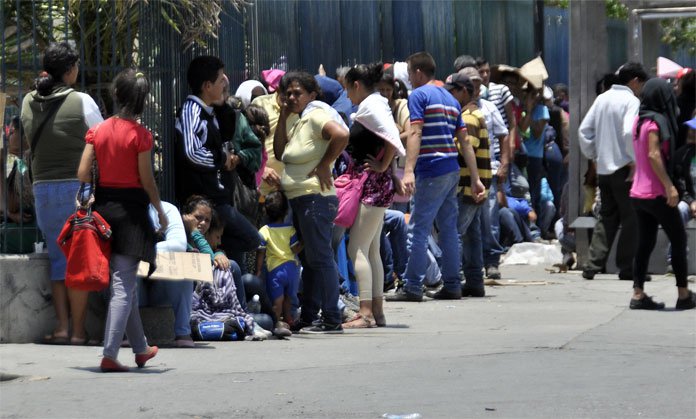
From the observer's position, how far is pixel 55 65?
29.9ft

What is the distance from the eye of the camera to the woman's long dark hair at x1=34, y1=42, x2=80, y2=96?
29.7 ft

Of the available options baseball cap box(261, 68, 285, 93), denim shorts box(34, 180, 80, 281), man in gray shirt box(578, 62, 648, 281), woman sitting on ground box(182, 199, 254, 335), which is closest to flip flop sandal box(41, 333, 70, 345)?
denim shorts box(34, 180, 80, 281)

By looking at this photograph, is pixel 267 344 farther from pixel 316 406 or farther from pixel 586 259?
pixel 586 259

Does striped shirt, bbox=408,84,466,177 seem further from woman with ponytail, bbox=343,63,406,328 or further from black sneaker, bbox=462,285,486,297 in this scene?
black sneaker, bbox=462,285,486,297

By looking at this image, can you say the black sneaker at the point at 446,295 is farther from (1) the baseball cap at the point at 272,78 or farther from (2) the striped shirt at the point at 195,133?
(2) the striped shirt at the point at 195,133

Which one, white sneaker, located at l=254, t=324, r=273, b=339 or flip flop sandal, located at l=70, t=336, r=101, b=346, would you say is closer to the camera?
flip flop sandal, located at l=70, t=336, r=101, b=346

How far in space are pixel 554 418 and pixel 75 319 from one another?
3559mm

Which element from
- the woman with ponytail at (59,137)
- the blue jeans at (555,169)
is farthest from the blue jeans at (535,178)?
the woman with ponytail at (59,137)

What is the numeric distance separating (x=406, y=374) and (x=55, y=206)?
8.39 ft

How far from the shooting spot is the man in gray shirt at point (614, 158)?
44.8 feet

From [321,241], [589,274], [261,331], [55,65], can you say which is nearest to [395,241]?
Answer: [589,274]

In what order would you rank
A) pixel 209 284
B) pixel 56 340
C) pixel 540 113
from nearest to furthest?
pixel 56 340 < pixel 209 284 < pixel 540 113

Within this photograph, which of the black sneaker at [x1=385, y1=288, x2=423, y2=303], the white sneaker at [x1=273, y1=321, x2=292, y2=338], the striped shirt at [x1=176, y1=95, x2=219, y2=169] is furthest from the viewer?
the black sneaker at [x1=385, y1=288, x2=423, y2=303]

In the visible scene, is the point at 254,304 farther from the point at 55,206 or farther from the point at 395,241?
the point at 395,241
